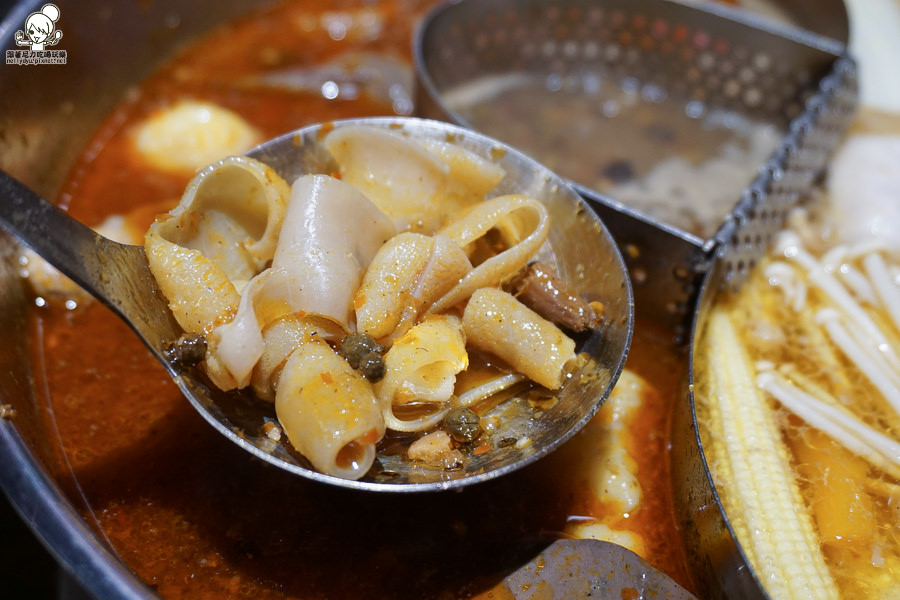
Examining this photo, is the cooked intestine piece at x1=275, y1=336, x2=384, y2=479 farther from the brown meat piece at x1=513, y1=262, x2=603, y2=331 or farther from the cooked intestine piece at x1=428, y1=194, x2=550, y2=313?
the brown meat piece at x1=513, y1=262, x2=603, y2=331

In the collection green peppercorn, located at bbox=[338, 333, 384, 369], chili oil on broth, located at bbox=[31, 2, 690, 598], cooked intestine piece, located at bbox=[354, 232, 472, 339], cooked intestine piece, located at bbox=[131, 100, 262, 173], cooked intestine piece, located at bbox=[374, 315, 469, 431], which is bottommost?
chili oil on broth, located at bbox=[31, 2, 690, 598]

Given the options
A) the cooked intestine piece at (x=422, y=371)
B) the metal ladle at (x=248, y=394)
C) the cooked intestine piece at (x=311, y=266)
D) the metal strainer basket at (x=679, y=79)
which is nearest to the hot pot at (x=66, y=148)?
the metal strainer basket at (x=679, y=79)

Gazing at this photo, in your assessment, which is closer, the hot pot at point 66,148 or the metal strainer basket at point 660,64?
the hot pot at point 66,148

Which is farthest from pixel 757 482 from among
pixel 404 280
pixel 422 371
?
pixel 404 280

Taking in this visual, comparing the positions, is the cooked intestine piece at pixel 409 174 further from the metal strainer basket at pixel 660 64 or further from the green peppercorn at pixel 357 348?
the metal strainer basket at pixel 660 64

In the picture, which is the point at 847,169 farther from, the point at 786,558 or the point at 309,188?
the point at 309,188

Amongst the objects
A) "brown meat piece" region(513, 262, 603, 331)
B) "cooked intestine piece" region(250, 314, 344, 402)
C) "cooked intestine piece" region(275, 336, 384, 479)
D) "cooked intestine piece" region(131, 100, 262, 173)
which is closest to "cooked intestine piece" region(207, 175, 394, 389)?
"cooked intestine piece" region(250, 314, 344, 402)
